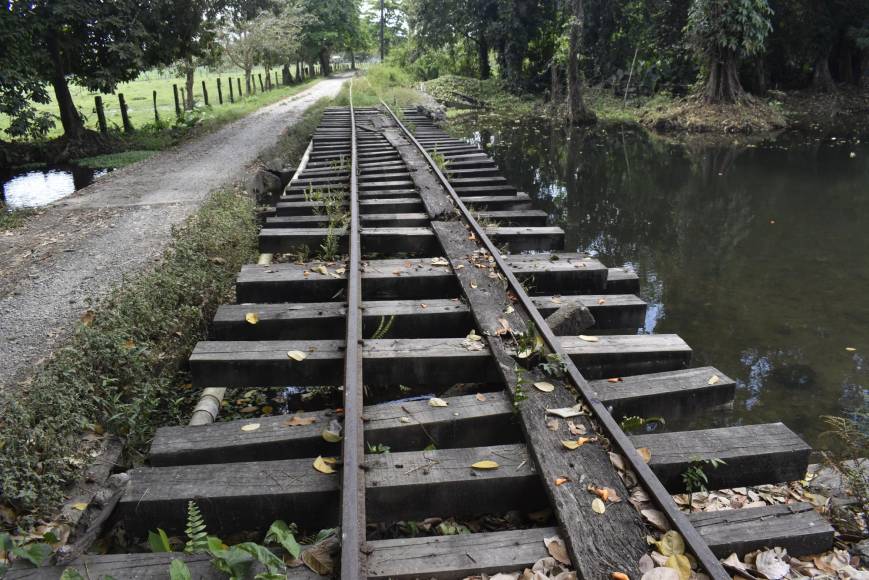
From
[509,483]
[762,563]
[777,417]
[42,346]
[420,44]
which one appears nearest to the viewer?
[762,563]

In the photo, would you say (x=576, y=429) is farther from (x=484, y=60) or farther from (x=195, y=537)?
(x=484, y=60)

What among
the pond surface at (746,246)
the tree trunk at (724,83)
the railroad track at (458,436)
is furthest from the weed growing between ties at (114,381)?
the tree trunk at (724,83)

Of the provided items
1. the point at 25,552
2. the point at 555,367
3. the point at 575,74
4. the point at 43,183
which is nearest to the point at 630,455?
the point at 555,367

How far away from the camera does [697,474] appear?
2.92 metres

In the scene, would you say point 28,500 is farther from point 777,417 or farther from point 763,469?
point 777,417

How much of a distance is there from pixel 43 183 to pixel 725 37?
19683mm

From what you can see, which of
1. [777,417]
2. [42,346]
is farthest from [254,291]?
[777,417]

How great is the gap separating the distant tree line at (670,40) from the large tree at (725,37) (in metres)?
0.03

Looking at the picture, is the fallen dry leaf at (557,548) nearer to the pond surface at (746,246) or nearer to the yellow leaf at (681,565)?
the yellow leaf at (681,565)

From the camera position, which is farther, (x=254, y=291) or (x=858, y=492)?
(x=254, y=291)

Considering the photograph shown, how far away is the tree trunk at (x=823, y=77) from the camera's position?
25438mm

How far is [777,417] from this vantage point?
4809 millimetres

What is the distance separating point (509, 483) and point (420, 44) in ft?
129

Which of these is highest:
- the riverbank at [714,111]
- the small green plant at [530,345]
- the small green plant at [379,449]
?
the riverbank at [714,111]
